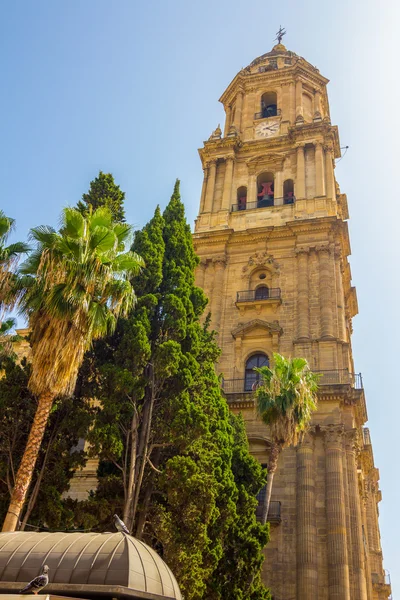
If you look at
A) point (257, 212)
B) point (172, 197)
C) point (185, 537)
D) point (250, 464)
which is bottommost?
point (185, 537)

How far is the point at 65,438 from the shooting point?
16156 mm

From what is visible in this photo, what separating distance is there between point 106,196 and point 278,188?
1535 cm

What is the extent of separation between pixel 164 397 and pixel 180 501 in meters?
2.98

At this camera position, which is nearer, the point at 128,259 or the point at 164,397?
the point at 128,259

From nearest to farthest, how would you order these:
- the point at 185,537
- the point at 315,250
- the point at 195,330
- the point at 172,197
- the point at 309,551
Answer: the point at 185,537 → the point at 195,330 → the point at 309,551 → the point at 172,197 → the point at 315,250

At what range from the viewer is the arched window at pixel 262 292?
95.6ft

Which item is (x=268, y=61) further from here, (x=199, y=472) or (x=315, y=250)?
(x=199, y=472)

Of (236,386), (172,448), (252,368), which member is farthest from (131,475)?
(252,368)

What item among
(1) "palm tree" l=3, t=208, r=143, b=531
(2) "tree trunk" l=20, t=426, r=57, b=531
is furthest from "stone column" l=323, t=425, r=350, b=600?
(1) "palm tree" l=3, t=208, r=143, b=531

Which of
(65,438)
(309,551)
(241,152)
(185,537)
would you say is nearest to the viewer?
(185,537)

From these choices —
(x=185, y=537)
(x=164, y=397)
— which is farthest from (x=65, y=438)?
(x=185, y=537)

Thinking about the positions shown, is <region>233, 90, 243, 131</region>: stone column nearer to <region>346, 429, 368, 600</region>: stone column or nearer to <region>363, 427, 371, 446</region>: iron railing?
<region>363, 427, 371, 446</region>: iron railing

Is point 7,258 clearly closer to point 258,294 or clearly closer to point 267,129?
point 258,294

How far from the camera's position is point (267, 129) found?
3675 cm
